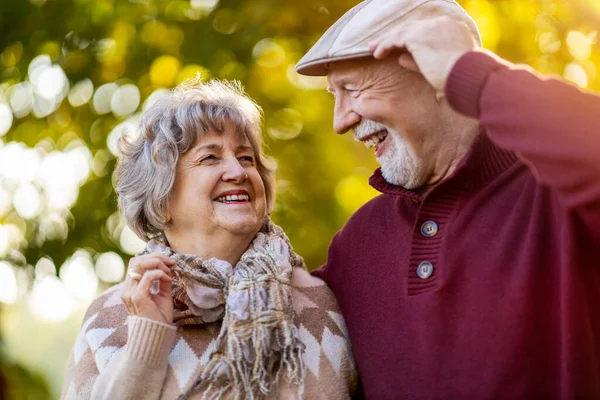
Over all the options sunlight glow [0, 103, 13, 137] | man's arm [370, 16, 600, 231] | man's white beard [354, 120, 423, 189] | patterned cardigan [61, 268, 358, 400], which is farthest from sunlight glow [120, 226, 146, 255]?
man's arm [370, 16, 600, 231]

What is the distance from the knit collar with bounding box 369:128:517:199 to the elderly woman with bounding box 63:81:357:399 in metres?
0.70

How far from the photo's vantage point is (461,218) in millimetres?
2607

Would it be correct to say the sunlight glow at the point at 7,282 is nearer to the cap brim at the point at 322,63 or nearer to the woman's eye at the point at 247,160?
the woman's eye at the point at 247,160

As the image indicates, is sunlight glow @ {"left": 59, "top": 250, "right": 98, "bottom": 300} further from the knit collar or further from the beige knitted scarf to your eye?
the knit collar

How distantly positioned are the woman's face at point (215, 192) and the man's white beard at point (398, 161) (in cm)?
53

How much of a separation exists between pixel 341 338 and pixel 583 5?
6.94 feet

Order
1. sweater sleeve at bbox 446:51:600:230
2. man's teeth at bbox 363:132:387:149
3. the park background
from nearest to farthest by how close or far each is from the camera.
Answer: sweater sleeve at bbox 446:51:600:230 < man's teeth at bbox 363:132:387:149 < the park background

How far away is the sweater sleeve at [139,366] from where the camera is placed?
266cm

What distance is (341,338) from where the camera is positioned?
2932 mm

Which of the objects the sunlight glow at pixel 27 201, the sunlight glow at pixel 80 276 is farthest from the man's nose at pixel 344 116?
the sunlight glow at pixel 27 201

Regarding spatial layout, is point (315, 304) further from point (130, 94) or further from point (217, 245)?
point (130, 94)

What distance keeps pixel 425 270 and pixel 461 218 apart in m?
0.20

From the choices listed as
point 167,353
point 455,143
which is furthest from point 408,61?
point 167,353

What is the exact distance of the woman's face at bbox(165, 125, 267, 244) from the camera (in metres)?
3.05
